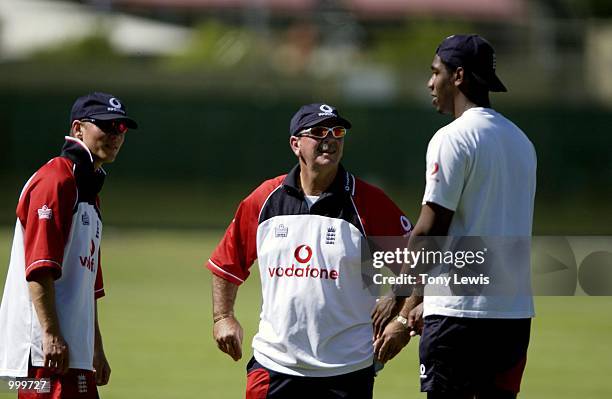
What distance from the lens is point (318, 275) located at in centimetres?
602

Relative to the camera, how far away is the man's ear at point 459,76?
579cm

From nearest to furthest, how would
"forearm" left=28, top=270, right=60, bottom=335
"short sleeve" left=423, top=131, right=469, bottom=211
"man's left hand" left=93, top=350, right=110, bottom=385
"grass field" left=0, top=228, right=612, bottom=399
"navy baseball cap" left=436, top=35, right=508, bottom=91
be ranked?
"short sleeve" left=423, top=131, right=469, bottom=211 → "forearm" left=28, top=270, right=60, bottom=335 → "navy baseball cap" left=436, top=35, right=508, bottom=91 → "man's left hand" left=93, top=350, right=110, bottom=385 → "grass field" left=0, top=228, right=612, bottom=399

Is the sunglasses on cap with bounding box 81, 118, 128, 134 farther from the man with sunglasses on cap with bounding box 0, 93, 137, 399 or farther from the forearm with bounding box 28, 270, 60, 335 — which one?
the forearm with bounding box 28, 270, 60, 335

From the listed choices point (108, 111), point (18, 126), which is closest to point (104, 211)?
point (18, 126)

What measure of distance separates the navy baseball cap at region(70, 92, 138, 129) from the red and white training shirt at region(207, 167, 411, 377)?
896mm

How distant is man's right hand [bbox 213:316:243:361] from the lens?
619 cm

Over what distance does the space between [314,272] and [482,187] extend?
102cm

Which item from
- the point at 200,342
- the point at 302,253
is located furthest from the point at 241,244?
the point at 200,342

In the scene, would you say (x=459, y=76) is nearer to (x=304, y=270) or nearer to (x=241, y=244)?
(x=304, y=270)

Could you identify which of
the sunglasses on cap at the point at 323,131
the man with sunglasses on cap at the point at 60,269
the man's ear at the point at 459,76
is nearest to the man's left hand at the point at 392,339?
the sunglasses on cap at the point at 323,131

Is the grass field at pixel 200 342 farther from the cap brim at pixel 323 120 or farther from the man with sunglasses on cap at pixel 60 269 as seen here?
the cap brim at pixel 323 120

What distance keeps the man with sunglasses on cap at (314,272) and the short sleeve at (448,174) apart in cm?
60

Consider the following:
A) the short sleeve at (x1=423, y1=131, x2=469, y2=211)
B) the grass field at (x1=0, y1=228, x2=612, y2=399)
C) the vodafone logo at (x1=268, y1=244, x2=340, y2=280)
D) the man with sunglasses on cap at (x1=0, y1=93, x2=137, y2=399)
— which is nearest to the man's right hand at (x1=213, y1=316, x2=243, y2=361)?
the vodafone logo at (x1=268, y1=244, x2=340, y2=280)

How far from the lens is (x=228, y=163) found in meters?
28.2
